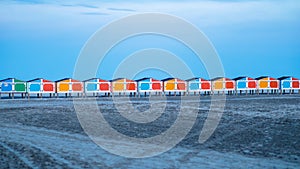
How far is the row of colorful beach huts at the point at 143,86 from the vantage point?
4847cm

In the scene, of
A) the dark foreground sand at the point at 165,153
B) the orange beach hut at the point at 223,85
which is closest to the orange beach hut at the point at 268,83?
the orange beach hut at the point at 223,85

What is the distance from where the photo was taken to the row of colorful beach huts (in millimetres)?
48469

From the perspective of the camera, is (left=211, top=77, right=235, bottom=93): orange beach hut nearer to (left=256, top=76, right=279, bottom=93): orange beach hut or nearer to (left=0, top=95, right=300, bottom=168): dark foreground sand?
(left=256, top=76, right=279, bottom=93): orange beach hut

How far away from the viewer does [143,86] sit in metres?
54.2

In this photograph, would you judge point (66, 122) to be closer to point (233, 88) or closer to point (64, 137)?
point (64, 137)

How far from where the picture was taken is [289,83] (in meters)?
61.1

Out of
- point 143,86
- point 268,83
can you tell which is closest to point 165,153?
point 143,86

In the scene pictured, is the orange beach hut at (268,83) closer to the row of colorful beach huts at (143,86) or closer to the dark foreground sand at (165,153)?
the row of colorful beach huts at (143,86)

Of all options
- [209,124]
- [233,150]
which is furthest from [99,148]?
[209,124]

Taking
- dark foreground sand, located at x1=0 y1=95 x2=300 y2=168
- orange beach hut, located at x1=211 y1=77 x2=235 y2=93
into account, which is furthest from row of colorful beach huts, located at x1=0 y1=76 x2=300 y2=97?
dark foreground sand, located at x1=0 y1=95 x2=300 y2=168

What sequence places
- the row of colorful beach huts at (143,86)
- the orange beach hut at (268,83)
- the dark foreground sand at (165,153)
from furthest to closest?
1. the orange beach hut at (268,83)
2. the row of colorful beach huts at (143,86)
3. the dark foreground sand at (165,153)

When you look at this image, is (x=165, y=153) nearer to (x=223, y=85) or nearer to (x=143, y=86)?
(x=143, y=86)

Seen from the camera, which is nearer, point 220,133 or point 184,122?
point 220,133

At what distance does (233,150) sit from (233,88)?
1885 inches
